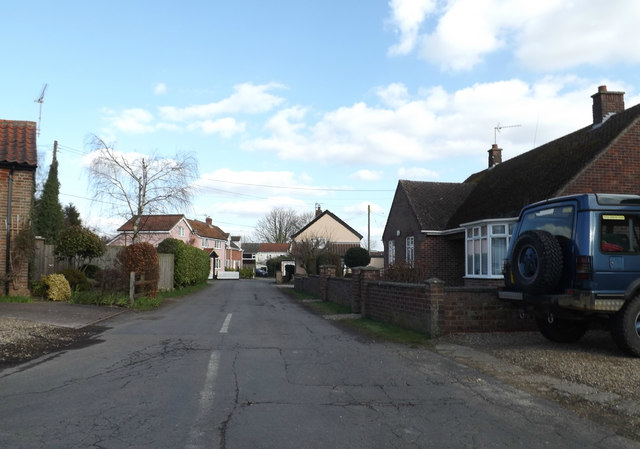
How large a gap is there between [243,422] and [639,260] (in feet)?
22.0

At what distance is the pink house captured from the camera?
173 feet

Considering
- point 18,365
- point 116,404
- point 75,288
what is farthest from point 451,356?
point 75,288

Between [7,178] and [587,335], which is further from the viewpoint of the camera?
[7,178]

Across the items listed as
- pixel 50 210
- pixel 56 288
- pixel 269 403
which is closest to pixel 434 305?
pixel 269 403

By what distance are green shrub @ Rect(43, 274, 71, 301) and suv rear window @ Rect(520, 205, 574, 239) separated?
14.5 meters

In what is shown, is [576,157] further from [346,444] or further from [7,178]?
[7,178]

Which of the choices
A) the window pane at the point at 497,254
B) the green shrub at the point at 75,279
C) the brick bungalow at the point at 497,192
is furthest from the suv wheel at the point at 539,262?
the green shrub at the point at 75,279

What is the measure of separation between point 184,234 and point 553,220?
5838cm

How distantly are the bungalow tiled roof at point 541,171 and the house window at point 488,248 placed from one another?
1.85 ft

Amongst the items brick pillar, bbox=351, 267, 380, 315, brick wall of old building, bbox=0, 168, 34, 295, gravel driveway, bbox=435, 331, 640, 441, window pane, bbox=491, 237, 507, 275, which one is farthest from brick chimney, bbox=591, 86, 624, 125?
brick wall of old building, bbox=0, 168, 34, 295

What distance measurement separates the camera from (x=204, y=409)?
5.47 meters

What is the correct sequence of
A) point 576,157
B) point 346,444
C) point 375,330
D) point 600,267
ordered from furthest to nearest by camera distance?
point 576,157 → point 375,330 → point 600,267 → point 346,444

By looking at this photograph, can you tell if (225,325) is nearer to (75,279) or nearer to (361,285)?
(361,285)

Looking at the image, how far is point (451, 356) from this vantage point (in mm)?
8680
